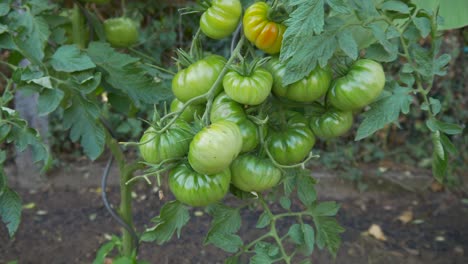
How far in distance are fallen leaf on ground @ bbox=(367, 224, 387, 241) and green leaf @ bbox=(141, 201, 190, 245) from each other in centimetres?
187

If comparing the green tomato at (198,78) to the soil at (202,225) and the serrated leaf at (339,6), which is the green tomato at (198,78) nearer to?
the serrated leaf at (339,6)

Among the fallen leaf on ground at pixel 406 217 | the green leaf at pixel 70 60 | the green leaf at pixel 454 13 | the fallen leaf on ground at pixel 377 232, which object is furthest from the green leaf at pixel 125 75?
the fallen leaf on ground at pixel 406 217

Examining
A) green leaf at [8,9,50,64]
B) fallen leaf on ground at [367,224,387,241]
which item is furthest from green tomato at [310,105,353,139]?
fallen leaf on ground at [367,224,387,241]

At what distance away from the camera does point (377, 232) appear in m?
2.51

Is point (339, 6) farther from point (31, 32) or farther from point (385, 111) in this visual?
point (31, 32)

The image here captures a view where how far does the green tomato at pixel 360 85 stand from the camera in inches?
27.9

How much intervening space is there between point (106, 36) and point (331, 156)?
213 centimetres

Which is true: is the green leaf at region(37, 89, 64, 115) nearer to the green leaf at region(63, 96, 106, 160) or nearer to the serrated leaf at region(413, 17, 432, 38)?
the green leaf at region(63, 96, 106, 160)

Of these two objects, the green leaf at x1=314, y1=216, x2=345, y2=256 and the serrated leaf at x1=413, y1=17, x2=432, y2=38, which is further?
the green leaf at x1=314, y1=216, x2=345, y2=256

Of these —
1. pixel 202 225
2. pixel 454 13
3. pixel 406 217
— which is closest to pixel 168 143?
pixel 454 13

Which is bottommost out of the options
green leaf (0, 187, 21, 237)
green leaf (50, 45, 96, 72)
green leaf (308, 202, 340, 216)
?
green leaf (0, 187, 21, 237)

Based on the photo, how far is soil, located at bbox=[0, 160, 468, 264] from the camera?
2336 millimetres

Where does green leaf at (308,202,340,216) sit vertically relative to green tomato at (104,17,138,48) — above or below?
below

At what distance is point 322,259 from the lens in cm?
225
